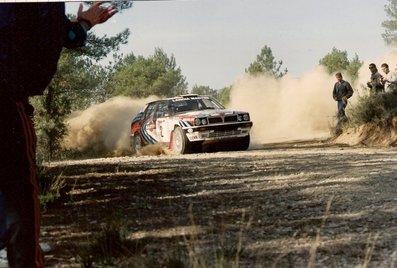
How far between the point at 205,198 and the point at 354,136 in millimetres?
7891

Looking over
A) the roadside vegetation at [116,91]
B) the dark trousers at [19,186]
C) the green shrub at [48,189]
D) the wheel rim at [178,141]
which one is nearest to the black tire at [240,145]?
the wheel rim at [178,141]

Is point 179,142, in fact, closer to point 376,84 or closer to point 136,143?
point 136,143

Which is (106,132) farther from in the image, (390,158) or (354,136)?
(354,136)

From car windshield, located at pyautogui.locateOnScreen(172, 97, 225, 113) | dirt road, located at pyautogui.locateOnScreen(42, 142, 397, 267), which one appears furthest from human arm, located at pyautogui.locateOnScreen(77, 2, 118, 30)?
car windshield, located at pyautogui.locateOnScreen(172, 97, 225, 113)

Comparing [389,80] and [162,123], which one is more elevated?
[389,80]

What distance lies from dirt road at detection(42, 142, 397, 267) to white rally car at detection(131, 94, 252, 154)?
119 millimetres

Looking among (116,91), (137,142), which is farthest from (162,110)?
(116,91)

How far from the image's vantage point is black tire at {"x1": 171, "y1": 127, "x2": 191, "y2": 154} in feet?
12.8

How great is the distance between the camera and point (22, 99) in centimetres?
180

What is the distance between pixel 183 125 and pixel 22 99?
6.52 ft

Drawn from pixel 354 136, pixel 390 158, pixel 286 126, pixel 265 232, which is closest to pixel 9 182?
pixel 265 232

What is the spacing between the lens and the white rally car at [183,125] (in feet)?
12.0

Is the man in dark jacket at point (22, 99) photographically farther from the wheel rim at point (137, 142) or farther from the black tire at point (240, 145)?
the black tire at point (240, 145)

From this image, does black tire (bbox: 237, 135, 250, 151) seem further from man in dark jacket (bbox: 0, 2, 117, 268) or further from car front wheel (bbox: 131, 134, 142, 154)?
man in dark jacket (bbox: 0, 2, 117, 268)
